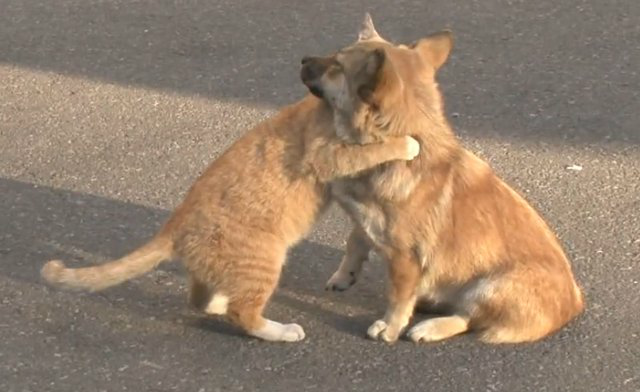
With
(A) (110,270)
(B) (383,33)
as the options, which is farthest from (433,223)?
(B) (383,33)

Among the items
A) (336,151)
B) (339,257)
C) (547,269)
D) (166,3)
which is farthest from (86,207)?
(166,3)

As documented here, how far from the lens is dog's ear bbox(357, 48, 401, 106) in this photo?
5090 mm

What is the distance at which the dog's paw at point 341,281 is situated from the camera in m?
5.72

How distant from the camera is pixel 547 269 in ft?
17.3

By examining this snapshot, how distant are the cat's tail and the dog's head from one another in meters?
0.81

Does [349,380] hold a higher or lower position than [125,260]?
lower

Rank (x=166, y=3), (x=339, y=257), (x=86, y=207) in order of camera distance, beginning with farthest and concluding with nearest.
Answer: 1. (x=166, y=3)
2. (x=86, y=207)
3. (x=339, y=257)

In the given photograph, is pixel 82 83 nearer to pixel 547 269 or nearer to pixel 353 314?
pixel 353 314

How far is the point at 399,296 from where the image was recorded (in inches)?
208

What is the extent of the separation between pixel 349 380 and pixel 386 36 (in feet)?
13.2

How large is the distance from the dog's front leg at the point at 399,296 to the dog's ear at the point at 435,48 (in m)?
0.80

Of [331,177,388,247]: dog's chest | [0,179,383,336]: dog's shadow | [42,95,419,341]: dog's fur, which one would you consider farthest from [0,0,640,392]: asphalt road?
[331,177,388,247]: dog's chest

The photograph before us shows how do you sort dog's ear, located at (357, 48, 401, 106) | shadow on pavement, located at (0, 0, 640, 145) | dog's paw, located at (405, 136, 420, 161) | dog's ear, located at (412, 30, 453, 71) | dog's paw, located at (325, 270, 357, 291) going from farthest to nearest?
shadow on pavement, located at (0, 0, 640, 145) → dog's paw, located at (325, 270, 357, 291) → dog's ear, located at (412, 30, 453, 71) → dog's paw, located at (405, 136, 420, 161) → dog's ear, located at (357, 48, 401, 106)

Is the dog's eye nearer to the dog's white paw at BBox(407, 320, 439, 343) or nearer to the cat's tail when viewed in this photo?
the cat's tail
